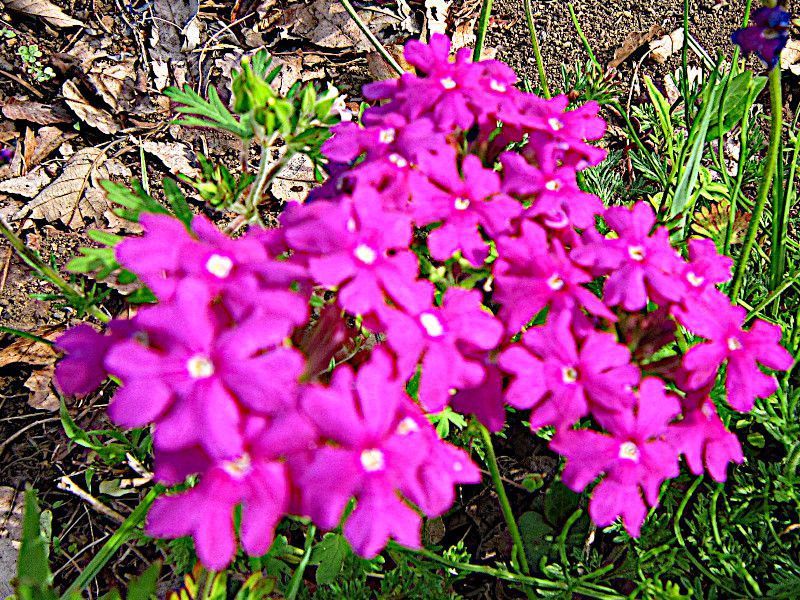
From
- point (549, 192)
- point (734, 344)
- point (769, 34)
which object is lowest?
point (734, 344)

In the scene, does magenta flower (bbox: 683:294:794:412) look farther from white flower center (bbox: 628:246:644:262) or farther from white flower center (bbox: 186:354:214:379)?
white flower center (bbox: 186:354:214:379)

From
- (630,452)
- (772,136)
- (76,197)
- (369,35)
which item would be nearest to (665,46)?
(369,35)

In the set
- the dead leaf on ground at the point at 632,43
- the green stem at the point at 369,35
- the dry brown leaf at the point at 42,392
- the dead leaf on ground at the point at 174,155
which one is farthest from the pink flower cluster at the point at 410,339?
the dead leaf on ground at the point at 632,43

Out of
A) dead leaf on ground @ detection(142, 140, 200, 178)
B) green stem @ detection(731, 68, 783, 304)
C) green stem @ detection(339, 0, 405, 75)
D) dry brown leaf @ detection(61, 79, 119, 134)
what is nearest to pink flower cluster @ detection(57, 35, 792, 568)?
green stem @ detection(731, 68, 783, 304)

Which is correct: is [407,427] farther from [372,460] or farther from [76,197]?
[76,197]

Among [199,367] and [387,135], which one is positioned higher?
[387,135]

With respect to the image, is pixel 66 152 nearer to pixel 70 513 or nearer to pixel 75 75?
pixel 75 75

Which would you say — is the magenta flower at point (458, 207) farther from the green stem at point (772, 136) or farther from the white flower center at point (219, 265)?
the green stem at point (772, 136)
